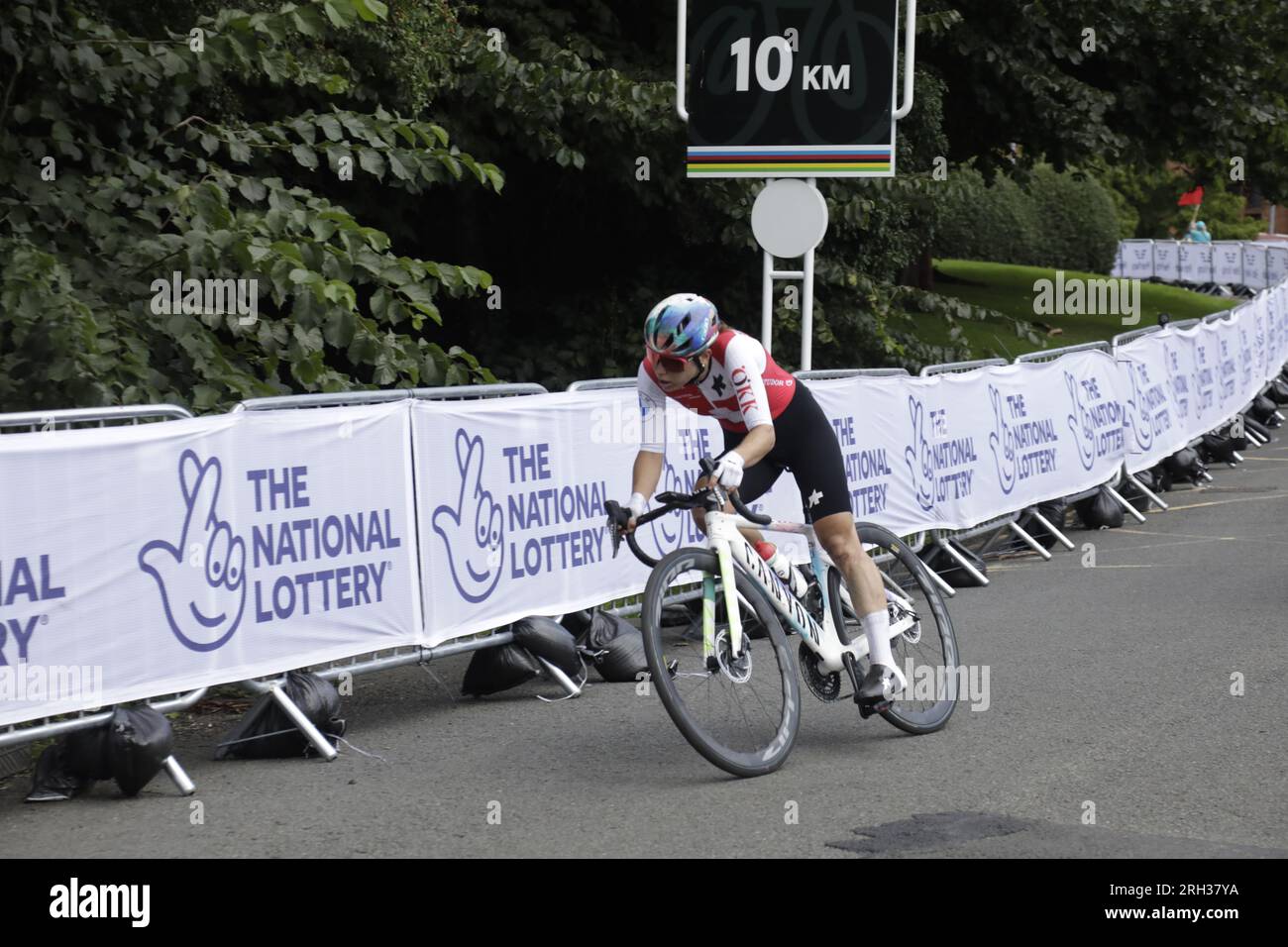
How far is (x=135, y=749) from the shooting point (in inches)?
255

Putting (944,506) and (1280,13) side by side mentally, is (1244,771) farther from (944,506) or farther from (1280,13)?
(1280,13)

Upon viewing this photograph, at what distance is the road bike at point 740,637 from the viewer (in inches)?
249

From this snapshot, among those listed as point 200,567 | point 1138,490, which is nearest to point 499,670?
point 200,567

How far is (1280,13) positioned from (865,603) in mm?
22603

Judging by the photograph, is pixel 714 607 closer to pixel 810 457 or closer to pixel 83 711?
pixel 810 457

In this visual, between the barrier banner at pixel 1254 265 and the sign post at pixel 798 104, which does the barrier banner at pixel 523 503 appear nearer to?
the sign post at pixel 798 104

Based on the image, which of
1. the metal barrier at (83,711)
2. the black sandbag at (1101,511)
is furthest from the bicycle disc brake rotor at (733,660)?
the black sandbag at (1101,511)

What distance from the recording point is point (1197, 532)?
14.4 m

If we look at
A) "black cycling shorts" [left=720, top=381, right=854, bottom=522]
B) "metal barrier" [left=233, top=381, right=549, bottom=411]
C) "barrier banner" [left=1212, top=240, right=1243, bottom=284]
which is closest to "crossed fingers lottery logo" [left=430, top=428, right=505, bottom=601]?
"metal barrier" [left=233, top=381, right=549, bottom=411]

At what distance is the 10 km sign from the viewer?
13195mm

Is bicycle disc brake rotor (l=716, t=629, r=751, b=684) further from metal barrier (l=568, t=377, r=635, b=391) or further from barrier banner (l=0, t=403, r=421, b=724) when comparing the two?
metal barrier (l=568, t=377, r=635, b=391)

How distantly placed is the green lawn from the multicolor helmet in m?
22.9

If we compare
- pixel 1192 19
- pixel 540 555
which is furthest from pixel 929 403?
pixel 1192 19

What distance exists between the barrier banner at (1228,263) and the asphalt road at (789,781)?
46.3 m
